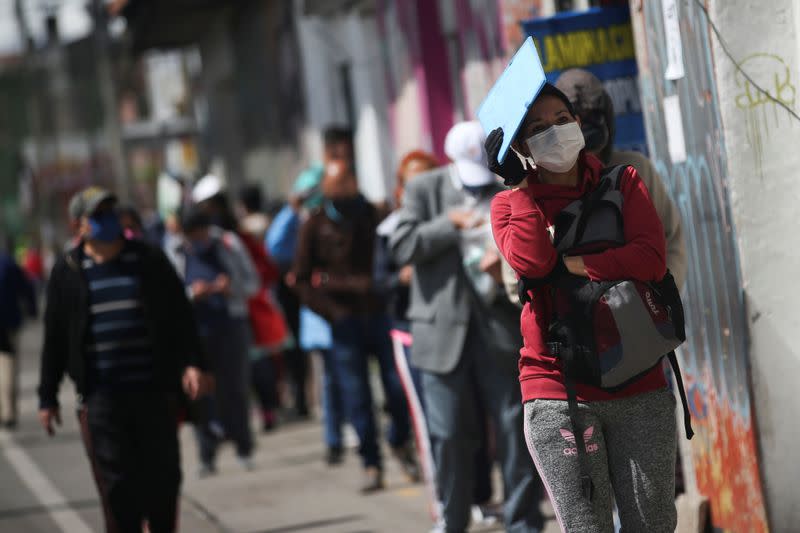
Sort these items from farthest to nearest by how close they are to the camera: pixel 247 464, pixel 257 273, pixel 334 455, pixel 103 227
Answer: pixel 257 273
pixel 247 464
pixel 334 455
pixel 103 227

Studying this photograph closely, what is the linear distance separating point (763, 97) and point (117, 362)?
9.72 ft

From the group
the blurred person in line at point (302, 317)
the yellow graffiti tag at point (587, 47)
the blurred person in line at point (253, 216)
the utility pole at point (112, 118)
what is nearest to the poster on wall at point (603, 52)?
the yellow graffiti tag at point (587, 47)

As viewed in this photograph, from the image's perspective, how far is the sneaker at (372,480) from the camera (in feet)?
30.9

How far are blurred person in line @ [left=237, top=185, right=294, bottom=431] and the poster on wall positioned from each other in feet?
18.0

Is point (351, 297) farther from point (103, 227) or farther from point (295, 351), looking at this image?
point (295, 351)

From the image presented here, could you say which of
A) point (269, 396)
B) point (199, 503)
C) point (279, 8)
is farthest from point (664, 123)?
point (279, 8)

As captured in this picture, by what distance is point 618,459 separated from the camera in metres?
4.43

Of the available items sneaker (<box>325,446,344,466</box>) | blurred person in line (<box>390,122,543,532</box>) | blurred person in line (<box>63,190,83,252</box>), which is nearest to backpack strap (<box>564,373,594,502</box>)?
blurred person in line (<box>390,122,543,532</box>)

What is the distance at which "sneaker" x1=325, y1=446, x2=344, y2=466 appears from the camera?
1064cm

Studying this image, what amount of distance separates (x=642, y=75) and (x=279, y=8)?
11237mm

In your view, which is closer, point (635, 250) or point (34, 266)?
point (635, 250)

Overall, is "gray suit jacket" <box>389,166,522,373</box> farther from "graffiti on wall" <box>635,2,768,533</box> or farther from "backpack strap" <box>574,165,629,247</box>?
"backpack strap" <box>574,165,629,247</box>

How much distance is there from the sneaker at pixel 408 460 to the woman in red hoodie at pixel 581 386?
5.28m

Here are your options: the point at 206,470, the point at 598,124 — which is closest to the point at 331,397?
the point at 206,470
